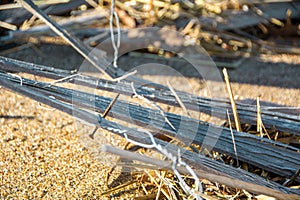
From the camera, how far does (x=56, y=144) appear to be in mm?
1247

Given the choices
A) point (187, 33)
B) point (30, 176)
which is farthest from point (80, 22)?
point (30, 176)

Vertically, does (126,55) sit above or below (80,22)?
below

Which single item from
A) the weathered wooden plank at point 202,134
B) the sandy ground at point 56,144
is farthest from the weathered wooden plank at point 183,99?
the sandy ground at point 56,144

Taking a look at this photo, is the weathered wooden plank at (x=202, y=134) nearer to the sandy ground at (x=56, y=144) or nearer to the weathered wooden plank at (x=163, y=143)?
the weathered wooden plank at (x=163, y=143)

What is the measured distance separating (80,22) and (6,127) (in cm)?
69

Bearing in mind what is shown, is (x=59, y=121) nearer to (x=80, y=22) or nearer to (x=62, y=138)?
(x=62, y=138)

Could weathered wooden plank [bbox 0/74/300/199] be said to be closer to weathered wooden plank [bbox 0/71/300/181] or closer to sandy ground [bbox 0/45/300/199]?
weathered wooden plank [bbox 0/71/300/181]

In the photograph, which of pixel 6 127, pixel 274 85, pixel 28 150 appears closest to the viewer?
pixel 28 150

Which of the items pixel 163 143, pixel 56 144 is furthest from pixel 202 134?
pixel 56 144

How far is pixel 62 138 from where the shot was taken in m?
1.28

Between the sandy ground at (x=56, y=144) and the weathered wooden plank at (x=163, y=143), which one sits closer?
the weathered wooden plank at (x=163, y=143)

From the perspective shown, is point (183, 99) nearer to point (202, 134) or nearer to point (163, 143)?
point (202, 134)

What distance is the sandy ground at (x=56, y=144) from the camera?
3.52 feet

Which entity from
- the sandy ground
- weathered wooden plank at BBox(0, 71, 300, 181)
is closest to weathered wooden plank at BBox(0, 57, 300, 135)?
weathered wooden plank at BBox(0, 71, 300, 181)
